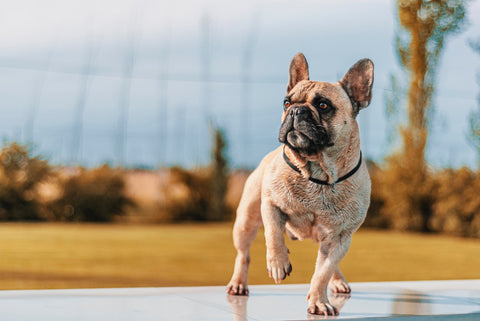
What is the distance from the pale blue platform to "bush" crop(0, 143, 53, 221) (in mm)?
17140

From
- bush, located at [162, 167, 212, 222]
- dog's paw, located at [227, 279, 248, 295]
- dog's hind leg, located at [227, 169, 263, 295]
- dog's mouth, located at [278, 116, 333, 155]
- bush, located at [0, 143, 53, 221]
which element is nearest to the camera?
dog's mouth, located at [278, 116, 333, 155]

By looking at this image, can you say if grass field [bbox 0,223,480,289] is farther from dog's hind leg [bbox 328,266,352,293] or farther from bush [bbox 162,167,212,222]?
dog's hind leg [bbox 328,266,352,293]

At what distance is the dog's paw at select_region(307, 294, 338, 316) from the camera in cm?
383

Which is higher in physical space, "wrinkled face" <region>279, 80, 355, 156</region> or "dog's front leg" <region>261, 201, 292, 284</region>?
"wrinkled face" <region>279, 80, 355, 156</region>

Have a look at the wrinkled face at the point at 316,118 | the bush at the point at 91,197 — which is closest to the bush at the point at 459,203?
the bush at the point at 91,197

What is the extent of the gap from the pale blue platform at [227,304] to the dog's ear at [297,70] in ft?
5.14

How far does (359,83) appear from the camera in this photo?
382 cm

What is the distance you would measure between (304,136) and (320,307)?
3.78 ft

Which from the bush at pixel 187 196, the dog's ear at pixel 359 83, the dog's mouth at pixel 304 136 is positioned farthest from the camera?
the bush at pixel 187 196

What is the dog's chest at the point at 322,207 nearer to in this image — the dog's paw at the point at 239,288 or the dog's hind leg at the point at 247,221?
the dog's hind leg at the point at 247,221

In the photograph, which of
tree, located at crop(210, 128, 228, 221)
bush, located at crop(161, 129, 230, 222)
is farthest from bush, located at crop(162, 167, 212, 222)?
tree, located at crop(210, 128, 228, 221)

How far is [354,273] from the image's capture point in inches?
475

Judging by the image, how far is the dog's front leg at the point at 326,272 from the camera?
3.85 meters

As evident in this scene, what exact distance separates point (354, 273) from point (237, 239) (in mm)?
7977
